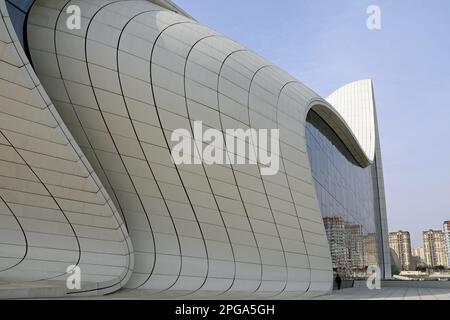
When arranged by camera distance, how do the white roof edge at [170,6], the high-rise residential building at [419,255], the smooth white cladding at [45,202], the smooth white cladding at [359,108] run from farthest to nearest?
the high-rise residential building at [419,255]
the smooth white cladding at [359,108]
the white roof edge at [170,6]
the smooth white cladding at [45,202]

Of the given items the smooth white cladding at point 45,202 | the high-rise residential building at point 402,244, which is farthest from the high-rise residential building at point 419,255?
the smooth white cladding at point 45,202

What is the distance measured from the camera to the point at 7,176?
38.5ft

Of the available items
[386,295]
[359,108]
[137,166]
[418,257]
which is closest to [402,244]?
[418,257]

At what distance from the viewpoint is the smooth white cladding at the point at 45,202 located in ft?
36.4

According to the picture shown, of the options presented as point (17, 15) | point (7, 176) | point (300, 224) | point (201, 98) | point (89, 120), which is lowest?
point (300, 224)

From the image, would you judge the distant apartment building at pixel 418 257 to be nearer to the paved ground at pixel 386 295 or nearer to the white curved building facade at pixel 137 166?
the paved ground at pixel 386 295

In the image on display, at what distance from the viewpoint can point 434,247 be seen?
108000 mm

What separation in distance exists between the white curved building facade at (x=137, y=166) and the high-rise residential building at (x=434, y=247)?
100049 mm

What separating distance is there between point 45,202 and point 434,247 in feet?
369

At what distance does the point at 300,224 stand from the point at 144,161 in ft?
22.9

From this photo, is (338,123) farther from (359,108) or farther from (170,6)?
(359,108)
